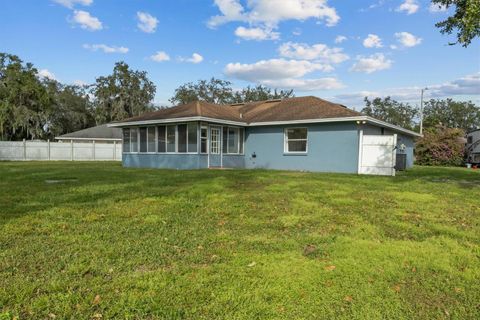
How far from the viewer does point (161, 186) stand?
9398 millimetres

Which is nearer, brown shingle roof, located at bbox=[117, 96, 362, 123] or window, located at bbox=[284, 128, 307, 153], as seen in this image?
brown shingle roof, located at bbox=[117, 96, 362, 123]

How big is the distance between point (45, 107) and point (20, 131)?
4097 millimetres

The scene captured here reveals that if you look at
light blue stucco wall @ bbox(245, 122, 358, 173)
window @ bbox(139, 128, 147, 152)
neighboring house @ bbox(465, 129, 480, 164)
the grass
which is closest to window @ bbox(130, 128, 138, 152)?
window @ bbox(139, 128, 147, 152)

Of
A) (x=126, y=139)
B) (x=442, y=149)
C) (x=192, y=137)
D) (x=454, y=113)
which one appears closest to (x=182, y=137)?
(x=192, y=137)

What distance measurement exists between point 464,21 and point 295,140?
9.38m

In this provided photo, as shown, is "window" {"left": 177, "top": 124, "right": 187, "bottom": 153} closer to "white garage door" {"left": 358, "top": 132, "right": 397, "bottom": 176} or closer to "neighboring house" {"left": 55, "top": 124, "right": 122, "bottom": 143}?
"white garage door" {"left": 358, "top": 132, "right": 397, "bottom": 176}

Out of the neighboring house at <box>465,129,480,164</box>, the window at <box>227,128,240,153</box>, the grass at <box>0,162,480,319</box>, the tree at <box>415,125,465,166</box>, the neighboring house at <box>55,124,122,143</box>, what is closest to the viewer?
the grass at <box>0,162,480,319</box>

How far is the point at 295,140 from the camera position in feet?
57.7

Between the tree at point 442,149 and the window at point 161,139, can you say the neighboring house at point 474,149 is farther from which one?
the window at point 161,139

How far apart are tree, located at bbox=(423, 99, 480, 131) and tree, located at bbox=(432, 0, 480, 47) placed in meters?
60.1

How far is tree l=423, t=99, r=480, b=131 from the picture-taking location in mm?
65812

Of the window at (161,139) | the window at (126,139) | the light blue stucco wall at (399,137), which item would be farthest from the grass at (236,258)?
the window at (126,139)

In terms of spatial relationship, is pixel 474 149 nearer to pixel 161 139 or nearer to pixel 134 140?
pixel 161 139

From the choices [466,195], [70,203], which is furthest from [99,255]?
[466,195]
